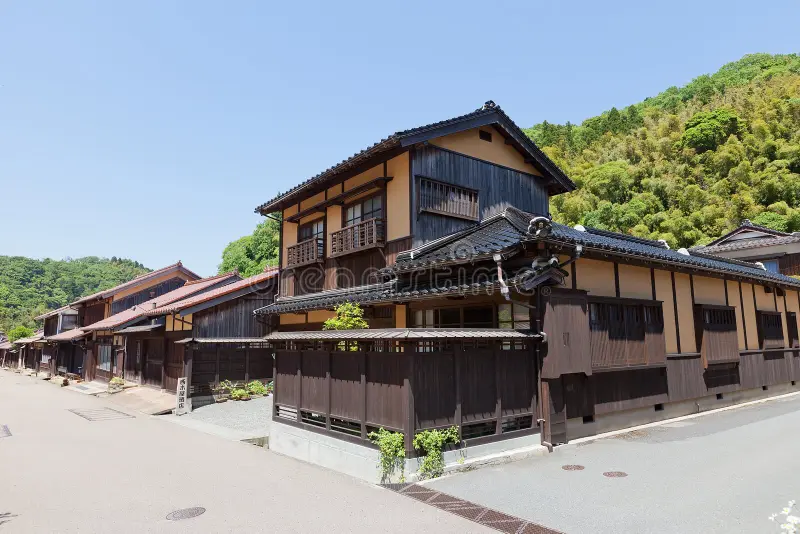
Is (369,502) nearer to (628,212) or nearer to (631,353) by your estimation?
(631,353)

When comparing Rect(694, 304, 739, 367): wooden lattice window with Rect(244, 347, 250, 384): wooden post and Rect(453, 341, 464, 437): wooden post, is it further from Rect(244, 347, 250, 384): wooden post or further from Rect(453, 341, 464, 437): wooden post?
Rect(244, 347, 250, 384): wooden post

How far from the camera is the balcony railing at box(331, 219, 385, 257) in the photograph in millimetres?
13953

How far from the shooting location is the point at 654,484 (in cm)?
775

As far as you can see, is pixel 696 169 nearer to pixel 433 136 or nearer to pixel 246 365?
pixel 433 136

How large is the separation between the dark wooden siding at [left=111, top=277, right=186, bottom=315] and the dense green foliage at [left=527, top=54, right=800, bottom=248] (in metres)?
36.6

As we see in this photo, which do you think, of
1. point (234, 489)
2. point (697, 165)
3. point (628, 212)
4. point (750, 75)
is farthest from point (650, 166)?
point (234, 489)

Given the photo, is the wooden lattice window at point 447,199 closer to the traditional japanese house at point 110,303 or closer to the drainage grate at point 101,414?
the drainage grate at point 101,414

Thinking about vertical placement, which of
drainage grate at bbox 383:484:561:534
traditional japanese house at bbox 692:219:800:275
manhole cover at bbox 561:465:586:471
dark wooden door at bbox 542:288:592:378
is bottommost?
drainage grate at bbox 383:484:561:534

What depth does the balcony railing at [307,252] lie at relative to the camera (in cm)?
1705

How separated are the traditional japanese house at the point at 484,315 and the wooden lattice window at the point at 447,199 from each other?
0.05 metres

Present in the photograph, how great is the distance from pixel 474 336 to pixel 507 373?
1389 mm

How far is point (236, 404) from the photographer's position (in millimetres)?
19797

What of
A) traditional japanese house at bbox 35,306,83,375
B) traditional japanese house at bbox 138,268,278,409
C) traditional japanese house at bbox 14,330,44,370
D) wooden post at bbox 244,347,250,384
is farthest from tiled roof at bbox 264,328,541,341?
traditional japanese house at bbox 14,330,44,370

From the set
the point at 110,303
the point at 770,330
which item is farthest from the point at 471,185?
the point at 110,303
